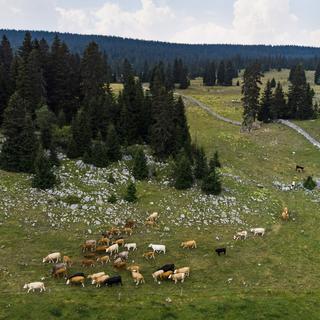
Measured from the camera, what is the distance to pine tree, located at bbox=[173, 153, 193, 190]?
5528 centimetres

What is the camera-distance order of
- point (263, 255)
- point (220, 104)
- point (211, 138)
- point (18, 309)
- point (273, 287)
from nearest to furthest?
point (18, 309), point (273, 287), point (263, 255), point (211, 138), point (220, 104)

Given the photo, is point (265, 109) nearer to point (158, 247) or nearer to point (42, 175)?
point (42, 175)

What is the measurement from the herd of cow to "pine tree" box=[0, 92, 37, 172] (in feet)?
52.9

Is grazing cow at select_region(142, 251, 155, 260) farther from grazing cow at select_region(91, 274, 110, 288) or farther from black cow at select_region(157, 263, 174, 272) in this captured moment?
grazing cow at select_region(91, 274, 110, 288)

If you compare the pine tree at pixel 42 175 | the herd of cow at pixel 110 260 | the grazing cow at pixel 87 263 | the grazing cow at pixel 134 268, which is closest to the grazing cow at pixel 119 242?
the herd of cow at pixel 110 260

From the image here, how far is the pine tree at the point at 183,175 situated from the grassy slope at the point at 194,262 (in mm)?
1304

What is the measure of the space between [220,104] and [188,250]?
86374 millimetres

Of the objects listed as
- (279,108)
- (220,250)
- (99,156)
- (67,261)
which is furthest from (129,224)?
(279,108)

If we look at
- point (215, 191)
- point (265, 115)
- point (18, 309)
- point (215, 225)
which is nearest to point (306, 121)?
point (265, 115)

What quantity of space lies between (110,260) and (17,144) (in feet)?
73.1

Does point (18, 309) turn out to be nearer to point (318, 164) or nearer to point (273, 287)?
point (273, 287)

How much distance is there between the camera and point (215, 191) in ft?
180

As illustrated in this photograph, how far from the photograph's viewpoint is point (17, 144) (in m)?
54.2

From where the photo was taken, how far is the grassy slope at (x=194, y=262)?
Result: 3175cm
